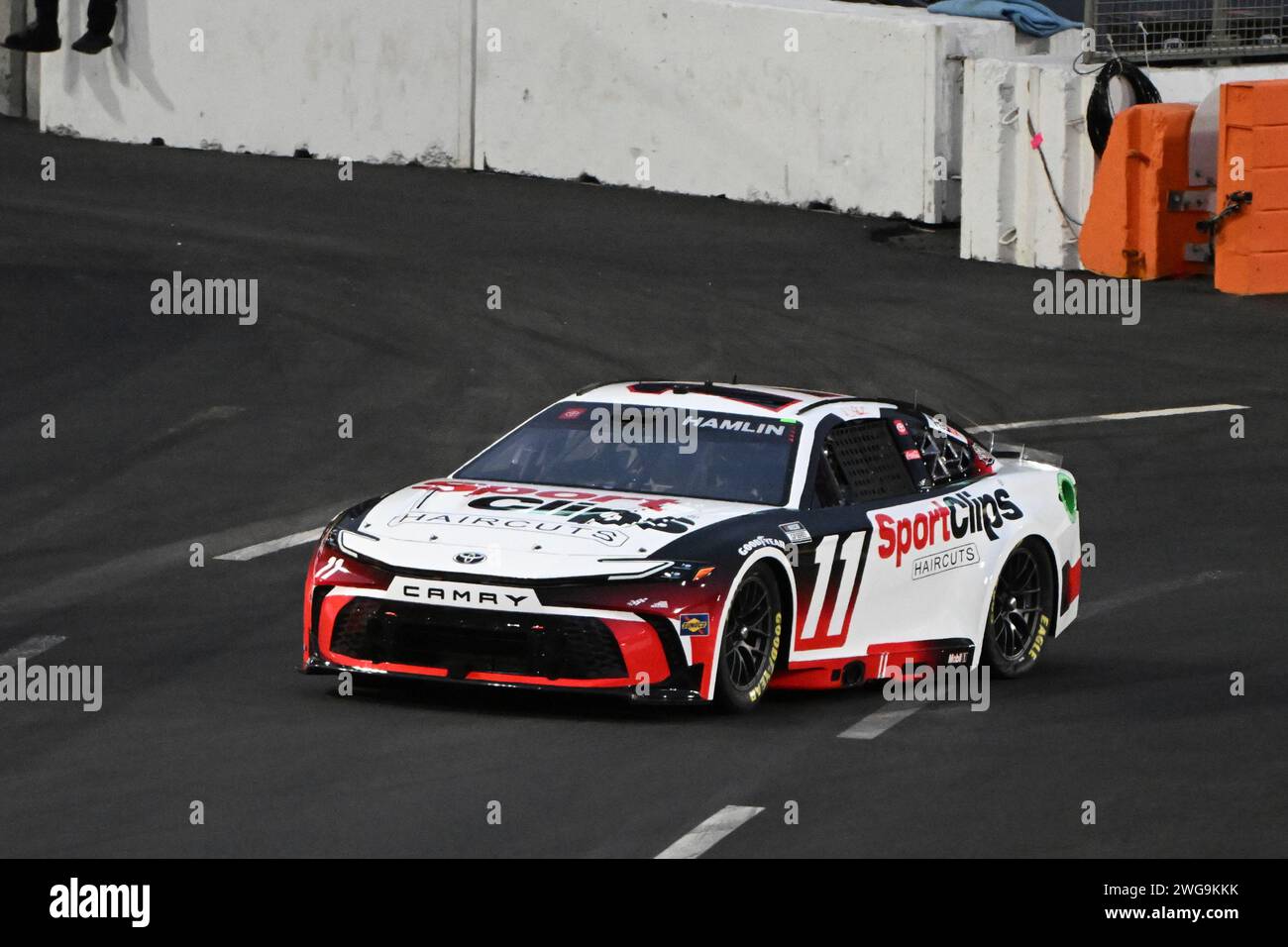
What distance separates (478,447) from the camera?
18.1 m

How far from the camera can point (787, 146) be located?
27906 mm

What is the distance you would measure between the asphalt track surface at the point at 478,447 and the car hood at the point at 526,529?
2.10ft

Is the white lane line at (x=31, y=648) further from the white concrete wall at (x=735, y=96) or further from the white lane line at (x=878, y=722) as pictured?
the white concrete wall at (x=735, y=96)

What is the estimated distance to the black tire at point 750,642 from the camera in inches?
422

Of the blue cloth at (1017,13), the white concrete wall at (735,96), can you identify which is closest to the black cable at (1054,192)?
the white concrete wall at (735,96)

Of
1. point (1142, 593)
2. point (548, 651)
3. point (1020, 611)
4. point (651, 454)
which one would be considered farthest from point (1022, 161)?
point (548, 651)

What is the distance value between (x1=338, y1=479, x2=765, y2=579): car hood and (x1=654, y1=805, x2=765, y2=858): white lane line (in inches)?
63.6

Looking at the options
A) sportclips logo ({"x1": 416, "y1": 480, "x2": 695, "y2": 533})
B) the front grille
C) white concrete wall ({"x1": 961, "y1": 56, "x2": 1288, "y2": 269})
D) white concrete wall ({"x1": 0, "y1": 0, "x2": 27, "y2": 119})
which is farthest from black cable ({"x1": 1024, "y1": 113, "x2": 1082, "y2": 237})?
the front grille

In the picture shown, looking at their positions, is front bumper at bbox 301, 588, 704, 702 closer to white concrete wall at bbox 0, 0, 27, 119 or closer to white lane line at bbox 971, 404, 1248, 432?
white lane line at bbox 971, 404, 1248, 432

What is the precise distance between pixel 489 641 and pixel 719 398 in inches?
84.4
